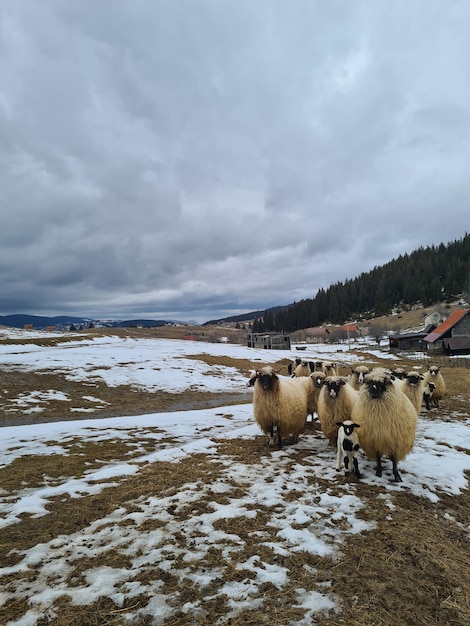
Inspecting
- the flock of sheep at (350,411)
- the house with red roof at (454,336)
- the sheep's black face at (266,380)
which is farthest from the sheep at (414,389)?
the house with red roof at (454,336)

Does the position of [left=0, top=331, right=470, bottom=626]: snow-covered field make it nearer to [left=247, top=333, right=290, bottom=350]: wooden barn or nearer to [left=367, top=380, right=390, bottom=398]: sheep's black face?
[left=367, top=380, right=390, bottom=398]: sheep's black face

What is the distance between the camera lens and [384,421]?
733 cm

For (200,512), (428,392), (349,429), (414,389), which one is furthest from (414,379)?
(200,512)

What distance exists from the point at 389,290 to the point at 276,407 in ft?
494

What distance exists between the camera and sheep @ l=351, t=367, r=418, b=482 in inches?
285

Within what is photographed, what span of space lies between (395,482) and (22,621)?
683cm

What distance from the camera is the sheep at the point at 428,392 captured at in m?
16.0

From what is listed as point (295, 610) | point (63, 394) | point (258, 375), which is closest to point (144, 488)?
point (295, 610)

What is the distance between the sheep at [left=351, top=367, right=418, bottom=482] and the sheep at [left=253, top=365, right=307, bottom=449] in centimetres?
249

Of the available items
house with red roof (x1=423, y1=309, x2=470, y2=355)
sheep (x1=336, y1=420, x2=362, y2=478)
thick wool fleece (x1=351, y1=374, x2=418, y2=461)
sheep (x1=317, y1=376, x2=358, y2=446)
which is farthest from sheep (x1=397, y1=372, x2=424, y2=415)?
house with red roof (x1=423, y1=309, x2=470, y2=355)

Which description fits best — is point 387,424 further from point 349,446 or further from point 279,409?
point 279,409

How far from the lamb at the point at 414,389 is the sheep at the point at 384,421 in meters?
5.22

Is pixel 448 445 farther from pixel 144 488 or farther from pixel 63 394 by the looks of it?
pixel 63 394

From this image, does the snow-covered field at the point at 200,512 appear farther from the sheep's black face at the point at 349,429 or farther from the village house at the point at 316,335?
the village house at the point at 316,335
